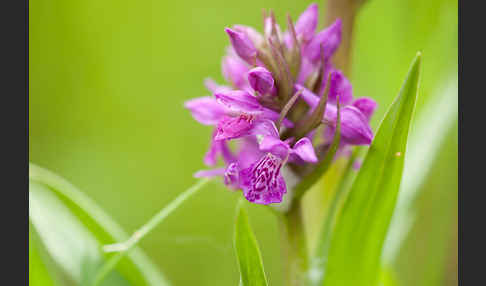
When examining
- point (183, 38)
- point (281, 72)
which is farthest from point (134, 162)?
point (281, 72)

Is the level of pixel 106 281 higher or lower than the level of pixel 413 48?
lower

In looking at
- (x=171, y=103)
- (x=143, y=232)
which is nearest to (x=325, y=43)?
(x=143, y=232)

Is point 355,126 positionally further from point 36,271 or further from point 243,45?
point 36,271

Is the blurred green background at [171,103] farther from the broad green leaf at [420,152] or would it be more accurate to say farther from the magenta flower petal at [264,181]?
the magenta flower petal at [264,181]

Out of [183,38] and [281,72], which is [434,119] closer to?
[281,72]

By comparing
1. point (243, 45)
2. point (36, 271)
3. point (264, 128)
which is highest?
point (243, 45)

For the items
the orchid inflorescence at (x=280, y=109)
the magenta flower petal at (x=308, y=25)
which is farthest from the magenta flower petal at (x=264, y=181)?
the magenta flower petal at (x=308, y=25)
